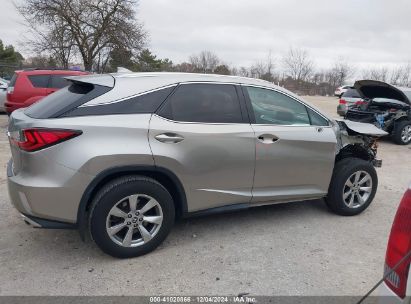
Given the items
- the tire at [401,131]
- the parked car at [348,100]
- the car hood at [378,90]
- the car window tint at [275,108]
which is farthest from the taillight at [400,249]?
the parked car at [348,100]

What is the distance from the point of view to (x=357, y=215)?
14.8ft

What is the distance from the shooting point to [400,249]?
5.90 ft

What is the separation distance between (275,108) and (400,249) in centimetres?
243

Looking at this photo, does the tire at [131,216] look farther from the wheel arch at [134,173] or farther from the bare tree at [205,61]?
the bare tree at [205,61]

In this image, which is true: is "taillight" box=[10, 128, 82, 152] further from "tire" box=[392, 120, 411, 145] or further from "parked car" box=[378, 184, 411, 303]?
"tire" box=[392, 120, 411, 145]

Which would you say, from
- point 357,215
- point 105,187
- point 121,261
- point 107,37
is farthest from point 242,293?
point 107,37

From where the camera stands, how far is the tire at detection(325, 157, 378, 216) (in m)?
4.31

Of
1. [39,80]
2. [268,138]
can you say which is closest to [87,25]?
[39,80]

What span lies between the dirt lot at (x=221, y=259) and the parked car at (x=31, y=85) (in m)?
5.61

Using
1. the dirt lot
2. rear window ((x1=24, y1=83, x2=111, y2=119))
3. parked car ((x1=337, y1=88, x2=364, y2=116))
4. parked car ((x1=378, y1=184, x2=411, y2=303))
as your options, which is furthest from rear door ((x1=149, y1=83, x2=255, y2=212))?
parked car ((x1=337, y1=88, x2=364, y2=116))

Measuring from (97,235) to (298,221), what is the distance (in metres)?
2.33

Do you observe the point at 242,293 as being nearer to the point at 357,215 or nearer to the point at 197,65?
the point at 357,215

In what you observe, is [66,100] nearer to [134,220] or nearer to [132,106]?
[132,106]

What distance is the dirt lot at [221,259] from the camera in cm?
295
